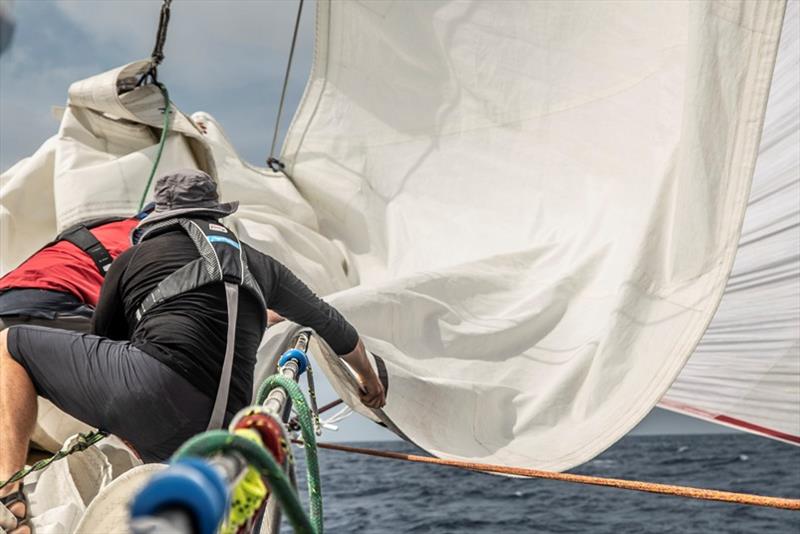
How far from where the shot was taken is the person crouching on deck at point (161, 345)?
1.30 m

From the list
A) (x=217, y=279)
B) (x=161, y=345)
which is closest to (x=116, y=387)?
(x=161, y=345)

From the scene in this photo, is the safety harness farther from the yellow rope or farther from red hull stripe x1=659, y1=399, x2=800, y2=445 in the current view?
red hull stripe x1=659, y1=399, x2=800, y2=445

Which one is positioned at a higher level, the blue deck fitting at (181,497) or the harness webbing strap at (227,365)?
the blue deck fitting at (181,497)

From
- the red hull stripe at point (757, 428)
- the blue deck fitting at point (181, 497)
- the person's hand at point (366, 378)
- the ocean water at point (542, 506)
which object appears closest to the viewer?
the blue deck fitting at point (181, 497)

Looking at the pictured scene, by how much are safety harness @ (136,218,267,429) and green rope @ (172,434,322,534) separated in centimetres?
80

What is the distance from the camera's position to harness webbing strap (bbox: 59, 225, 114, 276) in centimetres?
182

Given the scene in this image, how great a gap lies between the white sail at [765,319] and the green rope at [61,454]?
1895 mm

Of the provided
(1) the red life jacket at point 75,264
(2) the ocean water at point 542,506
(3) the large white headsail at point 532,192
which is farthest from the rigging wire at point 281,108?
(2) the ocean water at point 542,506

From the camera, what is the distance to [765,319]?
255 cm

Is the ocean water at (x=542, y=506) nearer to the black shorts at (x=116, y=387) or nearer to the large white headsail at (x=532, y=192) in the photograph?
the large white headsail at (x=532, y=192)

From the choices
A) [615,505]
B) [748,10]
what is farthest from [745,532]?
[748,10]

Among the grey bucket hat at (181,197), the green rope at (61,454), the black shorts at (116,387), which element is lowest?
→ the green rope at (61,454)

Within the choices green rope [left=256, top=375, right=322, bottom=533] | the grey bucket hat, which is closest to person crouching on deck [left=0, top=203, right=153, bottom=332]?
the grey bucket hat

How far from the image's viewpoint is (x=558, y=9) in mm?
3176
